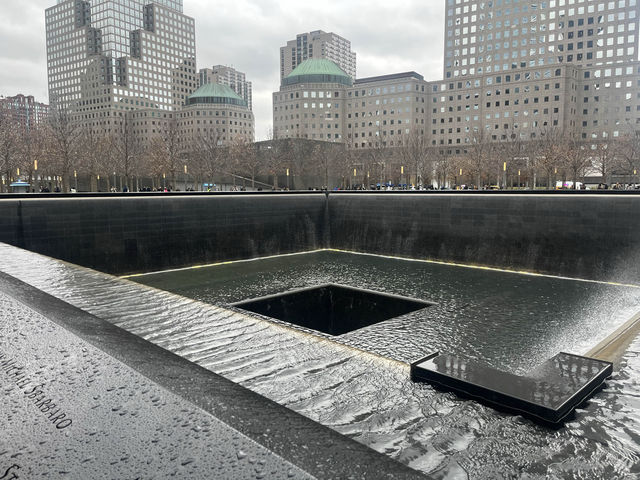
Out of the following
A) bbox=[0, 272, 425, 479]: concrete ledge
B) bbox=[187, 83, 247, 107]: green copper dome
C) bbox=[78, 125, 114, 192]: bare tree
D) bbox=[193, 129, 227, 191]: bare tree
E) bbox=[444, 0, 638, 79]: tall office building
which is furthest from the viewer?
bbox=[187, 83, 247, 107]: green copper dome

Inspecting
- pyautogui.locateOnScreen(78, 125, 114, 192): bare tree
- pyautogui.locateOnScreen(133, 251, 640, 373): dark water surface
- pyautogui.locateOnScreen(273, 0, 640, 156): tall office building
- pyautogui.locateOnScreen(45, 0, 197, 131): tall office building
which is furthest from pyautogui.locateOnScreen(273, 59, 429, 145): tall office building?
pyautogui.locateOnScreen(133, 251, 640, 373): dark water surface

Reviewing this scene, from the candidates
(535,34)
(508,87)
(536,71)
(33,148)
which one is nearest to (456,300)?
(33,148)

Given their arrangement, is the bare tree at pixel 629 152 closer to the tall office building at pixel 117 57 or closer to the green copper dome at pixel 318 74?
the green copper dome at pixel 318 74

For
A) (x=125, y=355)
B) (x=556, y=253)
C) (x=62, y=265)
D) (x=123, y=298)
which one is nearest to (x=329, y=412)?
(x=125, y=355)

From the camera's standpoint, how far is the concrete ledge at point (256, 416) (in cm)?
172

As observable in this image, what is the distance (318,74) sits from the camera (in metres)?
118

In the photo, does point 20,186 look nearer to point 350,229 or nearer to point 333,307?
point 350,229

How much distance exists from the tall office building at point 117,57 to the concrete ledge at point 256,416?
487 ft

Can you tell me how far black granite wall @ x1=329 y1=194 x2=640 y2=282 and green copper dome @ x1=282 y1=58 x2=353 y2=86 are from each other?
102782mm

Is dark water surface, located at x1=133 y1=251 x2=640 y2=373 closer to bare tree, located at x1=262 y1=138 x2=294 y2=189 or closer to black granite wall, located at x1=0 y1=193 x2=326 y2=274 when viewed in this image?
black granite wall, located at x1=0 y1=193 x2=326 y2=274

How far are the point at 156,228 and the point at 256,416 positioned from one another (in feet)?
52.3

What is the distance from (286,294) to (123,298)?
25.4ft

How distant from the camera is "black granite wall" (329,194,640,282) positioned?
49.7 ft

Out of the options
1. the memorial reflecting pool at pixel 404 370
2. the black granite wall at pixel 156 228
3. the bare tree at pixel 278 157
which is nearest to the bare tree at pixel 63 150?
the bare tree at pixel 278 157
